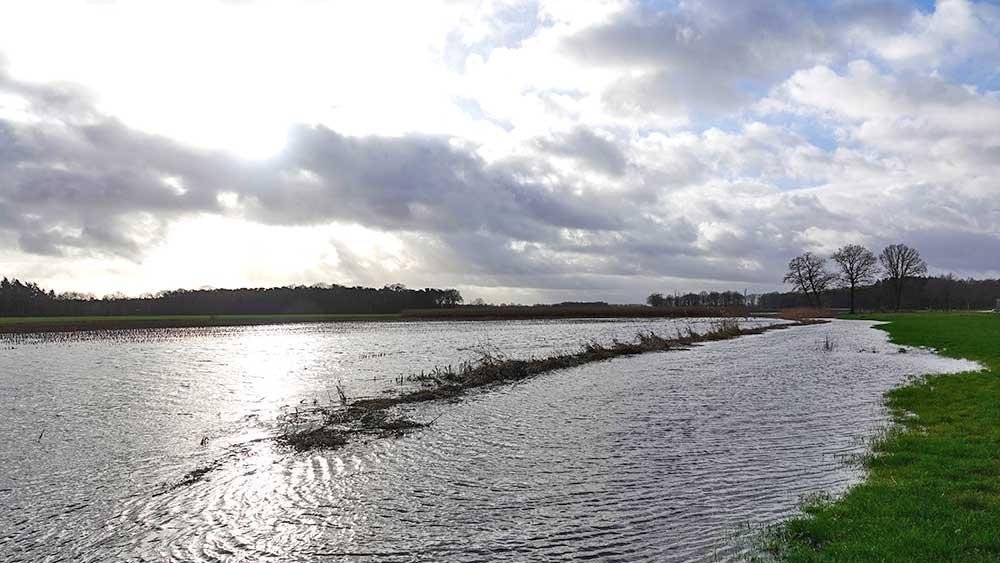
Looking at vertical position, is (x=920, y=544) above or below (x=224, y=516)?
above

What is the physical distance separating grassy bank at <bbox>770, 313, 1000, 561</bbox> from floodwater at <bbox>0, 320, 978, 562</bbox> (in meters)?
0.73

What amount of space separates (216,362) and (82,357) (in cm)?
1049

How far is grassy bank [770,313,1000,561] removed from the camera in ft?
23.5

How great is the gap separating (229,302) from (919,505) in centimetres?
15869

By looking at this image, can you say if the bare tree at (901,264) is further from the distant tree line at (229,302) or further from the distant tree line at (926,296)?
the distant tree line at (229,302)

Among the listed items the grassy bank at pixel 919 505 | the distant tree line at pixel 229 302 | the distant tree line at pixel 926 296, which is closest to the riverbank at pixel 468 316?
the distant tree line at pixel 229 302

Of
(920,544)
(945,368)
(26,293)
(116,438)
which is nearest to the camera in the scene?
(920,544)

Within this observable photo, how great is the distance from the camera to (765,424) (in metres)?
17.2

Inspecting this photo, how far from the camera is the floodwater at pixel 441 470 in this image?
355 inches

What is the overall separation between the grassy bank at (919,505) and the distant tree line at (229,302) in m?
139

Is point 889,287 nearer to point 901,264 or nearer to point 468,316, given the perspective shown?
point 901,264

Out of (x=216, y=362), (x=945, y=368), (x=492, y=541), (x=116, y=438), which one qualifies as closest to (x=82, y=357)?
(x=216, y=362)

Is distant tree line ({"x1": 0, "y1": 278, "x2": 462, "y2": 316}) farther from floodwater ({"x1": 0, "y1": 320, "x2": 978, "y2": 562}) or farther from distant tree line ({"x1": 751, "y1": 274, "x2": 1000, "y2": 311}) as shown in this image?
floodwater ({"x1": 0, "y1": 320, "x2": 978, "y2": 562})

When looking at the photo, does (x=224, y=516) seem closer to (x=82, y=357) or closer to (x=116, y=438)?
(x=116, y=438)
